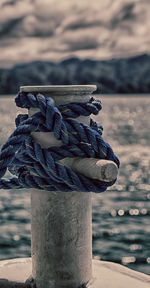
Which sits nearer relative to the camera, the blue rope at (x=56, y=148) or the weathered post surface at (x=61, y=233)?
the blue rope at (x=56, y=148)

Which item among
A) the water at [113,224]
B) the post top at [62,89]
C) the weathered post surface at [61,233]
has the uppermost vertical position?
the post top at [62,89]

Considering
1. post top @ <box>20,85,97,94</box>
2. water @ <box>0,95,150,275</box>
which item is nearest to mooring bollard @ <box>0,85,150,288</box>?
post top @ <box>20,85,97,94</box>

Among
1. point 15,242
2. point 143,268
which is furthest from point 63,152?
point 15,242

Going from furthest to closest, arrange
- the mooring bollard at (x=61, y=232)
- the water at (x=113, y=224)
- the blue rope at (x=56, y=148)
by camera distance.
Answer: the water at (x=113, y=224) < the mooring bollard at (x=61, y=232) < the blue rope at (x=56, y=148)

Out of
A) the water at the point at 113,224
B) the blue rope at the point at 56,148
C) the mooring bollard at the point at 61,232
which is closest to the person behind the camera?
the blue rope at the point at 56,148

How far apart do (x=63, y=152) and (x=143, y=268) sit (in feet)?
34.5

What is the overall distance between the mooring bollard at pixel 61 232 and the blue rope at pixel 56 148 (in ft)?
0.17

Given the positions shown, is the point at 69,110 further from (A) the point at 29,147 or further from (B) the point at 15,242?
(B) the point at 15,242

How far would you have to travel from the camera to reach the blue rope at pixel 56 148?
2.14 m

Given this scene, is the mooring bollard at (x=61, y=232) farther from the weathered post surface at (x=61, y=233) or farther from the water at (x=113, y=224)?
the water at (x=113, y=224)

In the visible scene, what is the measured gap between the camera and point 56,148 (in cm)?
219

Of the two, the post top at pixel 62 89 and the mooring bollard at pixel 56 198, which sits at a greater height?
the post top at pixel 62 89

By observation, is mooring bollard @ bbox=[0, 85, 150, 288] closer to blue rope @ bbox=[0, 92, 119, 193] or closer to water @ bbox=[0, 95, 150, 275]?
blue rope @ bbox=[0, 92, 119, 193]

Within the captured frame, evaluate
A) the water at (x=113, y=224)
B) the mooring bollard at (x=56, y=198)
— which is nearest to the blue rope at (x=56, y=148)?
the mooring bollard at (x=56, y=198)
